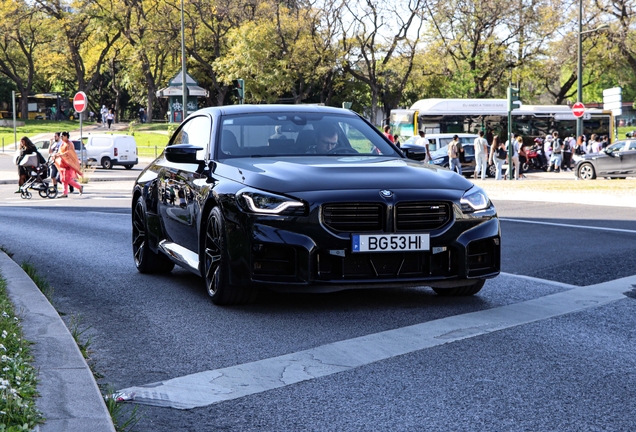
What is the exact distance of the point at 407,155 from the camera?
27.2ft

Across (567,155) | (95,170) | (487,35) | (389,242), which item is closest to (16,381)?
(389,242)

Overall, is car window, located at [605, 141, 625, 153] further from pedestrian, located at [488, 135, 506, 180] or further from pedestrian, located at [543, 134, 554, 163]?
pedestrian, located at [543, 134, 554, 163]

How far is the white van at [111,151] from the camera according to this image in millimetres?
45844

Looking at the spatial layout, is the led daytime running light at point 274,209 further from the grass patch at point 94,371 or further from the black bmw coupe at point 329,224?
the grass patch at point 94,371

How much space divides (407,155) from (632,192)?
15.8 metres

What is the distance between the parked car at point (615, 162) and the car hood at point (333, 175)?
2762 cm

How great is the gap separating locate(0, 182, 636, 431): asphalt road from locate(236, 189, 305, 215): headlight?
74cm

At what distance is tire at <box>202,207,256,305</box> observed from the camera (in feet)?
22.7

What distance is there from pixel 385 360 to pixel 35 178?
22710mm

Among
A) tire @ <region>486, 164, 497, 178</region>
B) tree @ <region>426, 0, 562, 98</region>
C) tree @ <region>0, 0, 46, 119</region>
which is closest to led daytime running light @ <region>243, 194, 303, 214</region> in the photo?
tire @ <region>486, 164, 497, 178</region>

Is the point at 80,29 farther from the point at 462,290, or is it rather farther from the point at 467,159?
the point at 462,290

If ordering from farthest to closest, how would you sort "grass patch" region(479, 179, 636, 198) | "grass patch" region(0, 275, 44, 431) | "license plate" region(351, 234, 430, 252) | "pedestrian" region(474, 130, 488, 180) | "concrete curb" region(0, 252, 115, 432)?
"pedestrian" region(474, 130, 488, 180), "grass patch" region(479, 179, 636, 198), "license plate" region(351, 234, 430, 252), "concrete curb" region(0, 252, 115, 432), "grass patch" region(0, 275, 44, 431)

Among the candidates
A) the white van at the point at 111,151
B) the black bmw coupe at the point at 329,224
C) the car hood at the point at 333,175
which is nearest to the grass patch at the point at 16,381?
the black bmw coupe at the point at 329,224

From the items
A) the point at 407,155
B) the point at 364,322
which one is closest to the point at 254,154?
the point at 407,155
